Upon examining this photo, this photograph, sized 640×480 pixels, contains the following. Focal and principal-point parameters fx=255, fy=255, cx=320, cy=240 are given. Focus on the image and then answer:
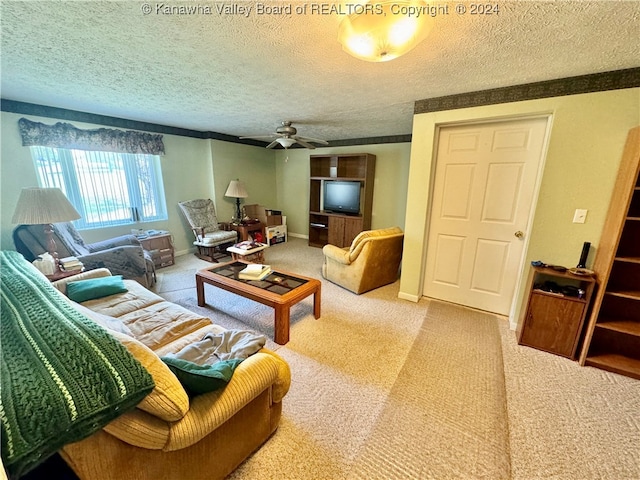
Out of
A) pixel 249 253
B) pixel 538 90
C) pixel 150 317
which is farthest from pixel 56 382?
pixel 538 90

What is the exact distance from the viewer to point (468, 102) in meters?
2.41

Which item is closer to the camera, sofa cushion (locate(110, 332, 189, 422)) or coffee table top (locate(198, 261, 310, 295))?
sofa cushion (locate(110, 332, 189, 422))

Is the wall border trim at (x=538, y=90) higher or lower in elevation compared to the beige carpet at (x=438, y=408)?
higher

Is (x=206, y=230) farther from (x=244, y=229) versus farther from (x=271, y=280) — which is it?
(x=271, y=280)

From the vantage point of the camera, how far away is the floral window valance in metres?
3.00

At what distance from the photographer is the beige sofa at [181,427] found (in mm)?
829

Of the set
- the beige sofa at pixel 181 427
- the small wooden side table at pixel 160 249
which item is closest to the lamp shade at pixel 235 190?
the small wooden side table at pixel 160 249

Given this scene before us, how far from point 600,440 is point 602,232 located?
1504 mm

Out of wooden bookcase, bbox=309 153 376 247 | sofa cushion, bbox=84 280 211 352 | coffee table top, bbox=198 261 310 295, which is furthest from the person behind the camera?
wooden bookcase, bbox=309 153 376 247

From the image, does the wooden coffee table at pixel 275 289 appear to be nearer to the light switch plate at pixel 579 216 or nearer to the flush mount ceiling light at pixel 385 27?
the flush mount ceiling light at pixel 385 27

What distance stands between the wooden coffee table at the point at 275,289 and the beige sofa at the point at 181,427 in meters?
0.74

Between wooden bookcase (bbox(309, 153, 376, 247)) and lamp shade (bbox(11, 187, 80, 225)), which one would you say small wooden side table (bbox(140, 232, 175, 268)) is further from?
wooden bookcase (bbox(309, 153, 376, 247))

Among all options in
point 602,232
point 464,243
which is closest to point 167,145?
point 464,243

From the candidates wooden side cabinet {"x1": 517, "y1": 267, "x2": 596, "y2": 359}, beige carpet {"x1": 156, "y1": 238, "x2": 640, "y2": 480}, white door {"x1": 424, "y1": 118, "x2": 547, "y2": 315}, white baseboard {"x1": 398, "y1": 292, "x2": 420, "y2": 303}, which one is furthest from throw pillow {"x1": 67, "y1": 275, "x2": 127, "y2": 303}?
wooden side cabinet {"x1": 517, "y1": 267, "x2": 596, "y2": 359}
